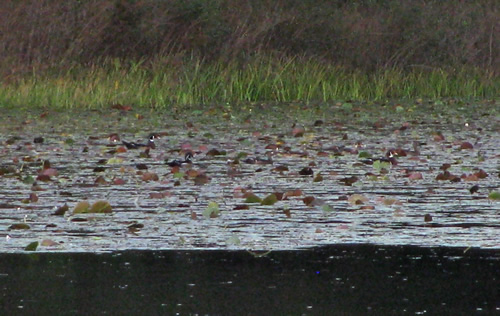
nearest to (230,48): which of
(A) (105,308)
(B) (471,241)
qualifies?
(B) (471,241)

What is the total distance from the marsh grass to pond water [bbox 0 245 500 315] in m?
10.6

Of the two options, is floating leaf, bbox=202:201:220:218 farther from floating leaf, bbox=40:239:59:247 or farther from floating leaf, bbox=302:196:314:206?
floating leaf, bbox=40:239:59:247

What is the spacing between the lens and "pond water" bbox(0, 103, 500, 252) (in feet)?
19.9

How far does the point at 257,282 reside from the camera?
4.91 meters

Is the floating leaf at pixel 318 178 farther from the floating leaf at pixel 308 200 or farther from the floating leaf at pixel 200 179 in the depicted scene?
the floating leaf at pixel 308 200

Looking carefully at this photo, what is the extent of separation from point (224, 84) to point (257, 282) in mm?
13179

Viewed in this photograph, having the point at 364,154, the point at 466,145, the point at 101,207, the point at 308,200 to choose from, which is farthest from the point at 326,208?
the point at 466,145

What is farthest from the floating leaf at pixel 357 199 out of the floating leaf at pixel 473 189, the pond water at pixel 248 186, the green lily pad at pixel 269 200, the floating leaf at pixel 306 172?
the floating leaf at pixel 306 172

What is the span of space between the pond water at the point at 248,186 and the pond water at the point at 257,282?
10.7 inches

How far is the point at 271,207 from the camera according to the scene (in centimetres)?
714

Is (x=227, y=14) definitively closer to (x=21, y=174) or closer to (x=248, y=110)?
(x=248, y=110)

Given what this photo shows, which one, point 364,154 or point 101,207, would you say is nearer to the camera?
point 101,207

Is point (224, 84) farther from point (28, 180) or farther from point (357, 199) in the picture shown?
point (357, 199)

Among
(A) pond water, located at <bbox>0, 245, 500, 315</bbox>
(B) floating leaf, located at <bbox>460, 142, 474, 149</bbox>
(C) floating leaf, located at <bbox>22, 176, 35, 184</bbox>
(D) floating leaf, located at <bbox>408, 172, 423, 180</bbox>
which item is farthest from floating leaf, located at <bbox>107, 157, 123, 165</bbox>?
(A) pond water, located at <bbox>0, 245, 500, 315</bbox>
